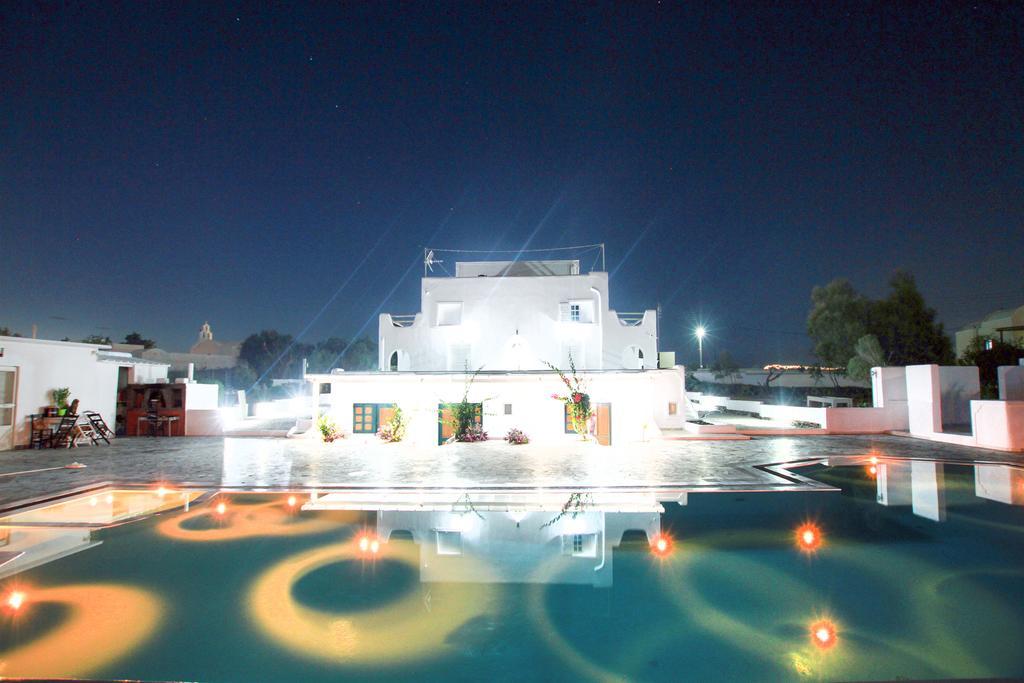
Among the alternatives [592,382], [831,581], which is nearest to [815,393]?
[592,382]

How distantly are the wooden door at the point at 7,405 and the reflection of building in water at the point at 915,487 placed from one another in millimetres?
21787

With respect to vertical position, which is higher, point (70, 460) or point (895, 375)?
point (895, 375)

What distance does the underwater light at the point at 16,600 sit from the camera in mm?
5012

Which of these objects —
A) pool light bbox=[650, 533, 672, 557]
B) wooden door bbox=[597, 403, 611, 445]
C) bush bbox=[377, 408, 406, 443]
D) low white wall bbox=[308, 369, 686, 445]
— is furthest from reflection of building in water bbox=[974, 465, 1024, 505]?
bush bbox=[377, 408, 406, 443]

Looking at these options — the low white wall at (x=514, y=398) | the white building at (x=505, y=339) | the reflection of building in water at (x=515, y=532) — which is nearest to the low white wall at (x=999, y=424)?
the white building at (x=505, y=339)

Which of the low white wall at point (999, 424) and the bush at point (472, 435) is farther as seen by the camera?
the bush at point (472, 435)

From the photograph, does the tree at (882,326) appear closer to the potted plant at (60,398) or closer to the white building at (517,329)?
the white building at (517,329)

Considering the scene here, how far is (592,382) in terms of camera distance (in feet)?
55.9

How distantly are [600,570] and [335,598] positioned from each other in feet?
9.63

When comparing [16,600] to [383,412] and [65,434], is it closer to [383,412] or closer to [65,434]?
[383,412]

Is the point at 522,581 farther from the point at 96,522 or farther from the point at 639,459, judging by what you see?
the point at 639,459

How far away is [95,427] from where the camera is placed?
1652 cm

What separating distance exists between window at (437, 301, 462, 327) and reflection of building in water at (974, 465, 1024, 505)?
57.9 ft

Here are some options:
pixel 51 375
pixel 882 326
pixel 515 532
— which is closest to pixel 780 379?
pixel 882 326
